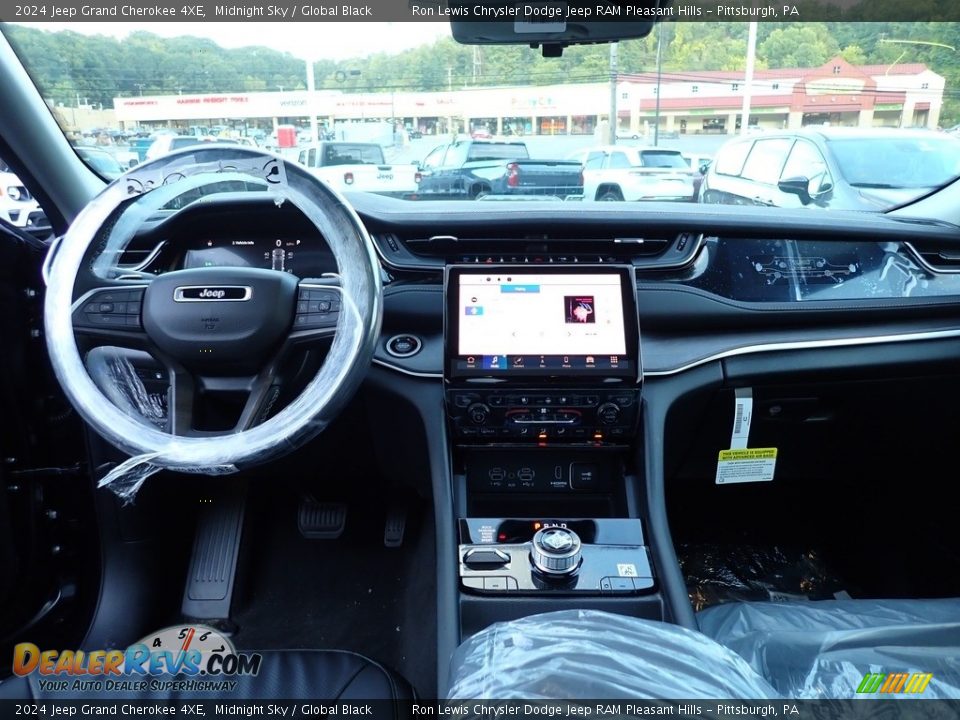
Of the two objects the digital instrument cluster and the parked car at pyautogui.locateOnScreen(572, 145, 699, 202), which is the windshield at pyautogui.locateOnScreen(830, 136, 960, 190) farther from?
the digital instrument cluster

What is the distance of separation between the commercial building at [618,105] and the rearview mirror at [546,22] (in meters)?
0.31

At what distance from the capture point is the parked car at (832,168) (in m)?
2.25

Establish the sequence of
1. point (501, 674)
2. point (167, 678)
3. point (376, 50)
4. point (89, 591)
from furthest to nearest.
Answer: point (89, 591)
point (376, 50)
point (167, 678)
point (501, 674)

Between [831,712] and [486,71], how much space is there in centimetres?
180

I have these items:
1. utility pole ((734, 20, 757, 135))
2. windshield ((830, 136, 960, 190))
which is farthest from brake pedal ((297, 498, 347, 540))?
windshield ((830, 136, 960, 190))

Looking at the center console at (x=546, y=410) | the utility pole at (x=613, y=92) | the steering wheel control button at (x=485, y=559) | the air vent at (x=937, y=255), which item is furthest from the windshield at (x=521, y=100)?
the steering wheel control button at (x=485, y=559)

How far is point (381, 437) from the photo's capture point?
2.07 metres

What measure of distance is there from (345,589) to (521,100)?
1.77 metres

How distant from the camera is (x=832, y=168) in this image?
2.58m

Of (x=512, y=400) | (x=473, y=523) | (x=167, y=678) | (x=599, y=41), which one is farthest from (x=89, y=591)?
(x=599, y=41)

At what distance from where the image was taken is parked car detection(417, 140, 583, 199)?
2199 mm

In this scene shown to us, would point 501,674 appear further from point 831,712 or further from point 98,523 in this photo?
point 98,523

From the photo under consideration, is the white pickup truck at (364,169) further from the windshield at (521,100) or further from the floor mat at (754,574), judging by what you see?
the floor mat at (754,574)

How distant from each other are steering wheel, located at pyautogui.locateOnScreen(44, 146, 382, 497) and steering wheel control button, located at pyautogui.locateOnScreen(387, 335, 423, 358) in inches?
16.5
